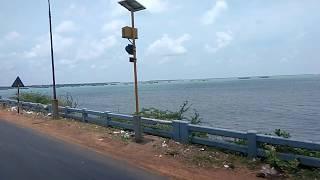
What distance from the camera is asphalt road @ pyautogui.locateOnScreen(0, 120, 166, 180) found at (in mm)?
9906

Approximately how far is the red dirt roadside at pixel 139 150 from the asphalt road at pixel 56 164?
0.55m

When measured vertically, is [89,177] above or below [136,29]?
below

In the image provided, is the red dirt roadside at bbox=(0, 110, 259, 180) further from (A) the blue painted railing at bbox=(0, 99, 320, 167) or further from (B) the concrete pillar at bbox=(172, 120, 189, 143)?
(A) the blue painted railing at bbox=(0, 99, 320, 167)

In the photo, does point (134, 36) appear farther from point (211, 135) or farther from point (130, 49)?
point (211, 135)

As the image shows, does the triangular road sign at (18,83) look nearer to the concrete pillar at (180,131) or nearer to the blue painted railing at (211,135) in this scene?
the blue painted railing at (211,135)

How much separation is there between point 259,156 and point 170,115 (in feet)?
26.4

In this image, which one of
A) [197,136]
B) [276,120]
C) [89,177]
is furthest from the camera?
[276,120]

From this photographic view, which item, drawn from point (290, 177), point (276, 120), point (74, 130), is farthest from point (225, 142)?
point (276, 120)

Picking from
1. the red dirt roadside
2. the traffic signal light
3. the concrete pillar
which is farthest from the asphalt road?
the traffic signal light

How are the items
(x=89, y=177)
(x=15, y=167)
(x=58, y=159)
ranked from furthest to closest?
1. (x=58, y=159)
2. (x=15, y=167)
3. (x=89, y=177)

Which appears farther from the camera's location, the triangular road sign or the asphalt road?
the triangular road sign

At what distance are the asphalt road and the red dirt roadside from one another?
21.7 inches

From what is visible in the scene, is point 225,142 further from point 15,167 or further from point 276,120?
point 276,120

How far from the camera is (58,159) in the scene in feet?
39.1
